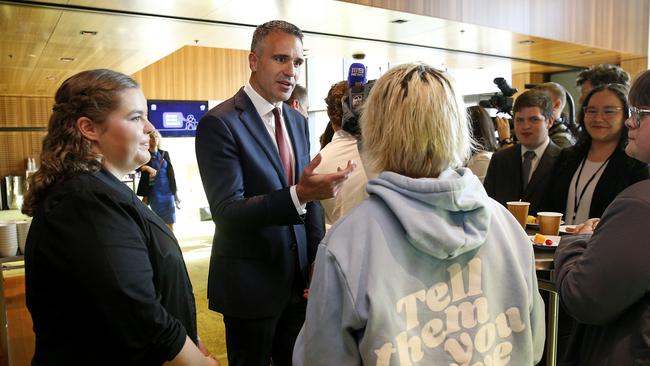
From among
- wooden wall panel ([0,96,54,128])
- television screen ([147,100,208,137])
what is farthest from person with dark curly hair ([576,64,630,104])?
wooden wall panel ([0,96,54,128])

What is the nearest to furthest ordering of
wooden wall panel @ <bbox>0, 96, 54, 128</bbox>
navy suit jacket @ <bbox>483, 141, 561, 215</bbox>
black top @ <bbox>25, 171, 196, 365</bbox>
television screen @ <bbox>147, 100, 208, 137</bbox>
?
black top @ <bbox>25, 171, 196, 365</bbox> → navy suit jacket @ <bbox>483, 141, 561, 215</bbox> → television screen @ <bbox>147, 100, 208, 137</bbox> → wooden wall panel @ <bbox>0, 96, 54, 128</bbox>

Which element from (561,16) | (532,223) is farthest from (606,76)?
(561,16)

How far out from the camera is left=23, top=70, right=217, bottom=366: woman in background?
1.07 metres

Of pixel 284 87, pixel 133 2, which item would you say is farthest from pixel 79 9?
pixel 284 87

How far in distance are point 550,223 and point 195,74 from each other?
8854mm

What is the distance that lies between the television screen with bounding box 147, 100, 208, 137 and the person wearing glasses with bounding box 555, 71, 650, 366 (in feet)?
29.2

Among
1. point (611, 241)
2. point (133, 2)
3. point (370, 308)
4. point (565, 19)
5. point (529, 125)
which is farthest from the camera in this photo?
point (565, 19)

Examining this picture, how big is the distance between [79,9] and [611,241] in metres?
3.84

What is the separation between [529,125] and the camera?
285cm

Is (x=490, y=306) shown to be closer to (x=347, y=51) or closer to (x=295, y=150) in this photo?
(x=295, y=150)

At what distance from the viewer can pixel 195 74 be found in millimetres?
9719

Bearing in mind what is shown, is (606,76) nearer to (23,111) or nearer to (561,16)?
(561,16)

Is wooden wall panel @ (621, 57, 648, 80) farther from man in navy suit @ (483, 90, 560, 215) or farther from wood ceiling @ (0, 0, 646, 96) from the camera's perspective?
man in navy suit @ (483, 90, 560, 215)

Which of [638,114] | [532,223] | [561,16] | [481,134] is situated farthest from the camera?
[561,16]
